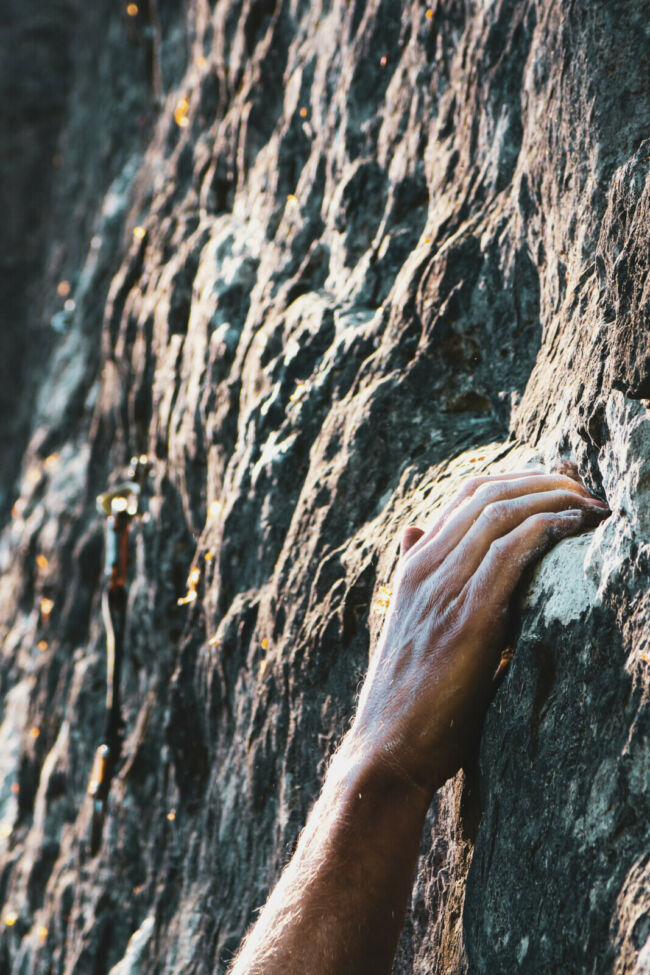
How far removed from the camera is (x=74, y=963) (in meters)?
4.60

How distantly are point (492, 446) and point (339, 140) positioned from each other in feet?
7.04

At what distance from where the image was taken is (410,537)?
2383 mm

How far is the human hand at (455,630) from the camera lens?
208 cm

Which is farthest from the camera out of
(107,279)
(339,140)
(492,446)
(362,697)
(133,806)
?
(107,279)

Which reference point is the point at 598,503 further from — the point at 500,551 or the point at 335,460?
the point at 335,460

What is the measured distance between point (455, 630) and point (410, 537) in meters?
0.35

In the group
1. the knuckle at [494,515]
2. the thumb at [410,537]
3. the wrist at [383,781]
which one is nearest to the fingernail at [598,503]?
the knuckle at [494,515]

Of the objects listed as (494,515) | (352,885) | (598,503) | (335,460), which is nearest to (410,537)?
(494,515)

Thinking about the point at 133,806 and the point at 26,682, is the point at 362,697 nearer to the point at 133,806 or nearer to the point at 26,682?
the point at 133,806

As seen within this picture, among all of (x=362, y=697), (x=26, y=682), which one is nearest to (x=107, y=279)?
(x=26, y=682)

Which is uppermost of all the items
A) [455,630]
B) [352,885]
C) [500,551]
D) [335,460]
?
[335,460]

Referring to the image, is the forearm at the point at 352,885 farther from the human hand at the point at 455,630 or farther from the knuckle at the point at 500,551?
the knuckle at the point at 500,551

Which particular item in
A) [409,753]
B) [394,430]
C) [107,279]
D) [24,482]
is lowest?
[409,753]

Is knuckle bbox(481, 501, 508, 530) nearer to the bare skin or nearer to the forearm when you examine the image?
the bare skin
